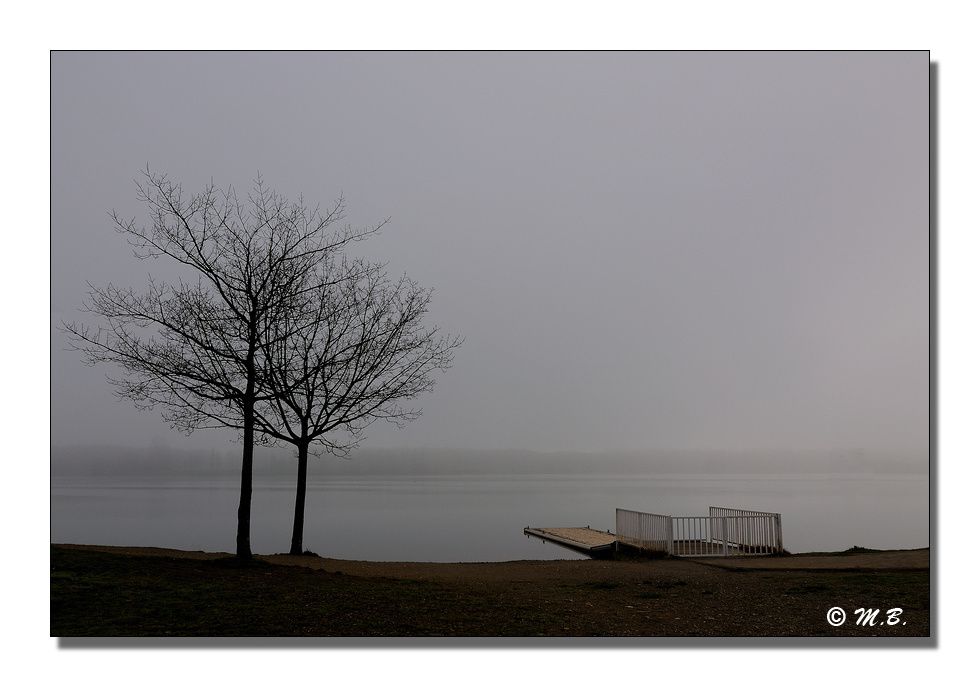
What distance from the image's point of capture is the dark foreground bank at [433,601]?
748 centimetres

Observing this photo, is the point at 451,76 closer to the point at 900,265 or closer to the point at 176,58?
the point at 176,58

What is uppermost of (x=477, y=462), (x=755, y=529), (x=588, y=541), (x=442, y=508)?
(x=477, y=462)

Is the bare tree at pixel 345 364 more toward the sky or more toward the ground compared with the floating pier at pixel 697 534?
more toward the sky

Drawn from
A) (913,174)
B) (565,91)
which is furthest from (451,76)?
(913,174)

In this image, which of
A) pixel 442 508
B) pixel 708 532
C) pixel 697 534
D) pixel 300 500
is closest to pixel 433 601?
pixel 442 508

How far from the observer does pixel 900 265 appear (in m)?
→ 8.23

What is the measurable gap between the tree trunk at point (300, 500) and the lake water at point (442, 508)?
0.25 feet

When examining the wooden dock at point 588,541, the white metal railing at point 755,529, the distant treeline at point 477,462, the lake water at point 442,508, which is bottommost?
the wooden dock at point 588,541

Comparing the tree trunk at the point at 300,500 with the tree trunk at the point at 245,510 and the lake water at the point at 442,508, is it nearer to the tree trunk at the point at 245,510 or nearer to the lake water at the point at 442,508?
the lake water at the point at 442,508

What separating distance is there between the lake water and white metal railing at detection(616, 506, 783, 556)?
860 millimetres

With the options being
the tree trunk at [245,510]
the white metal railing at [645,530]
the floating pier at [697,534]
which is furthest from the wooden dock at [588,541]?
the tree trunk at [245,510]

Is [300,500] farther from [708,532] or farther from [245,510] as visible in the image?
[708,532]

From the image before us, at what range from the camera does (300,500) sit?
9.73 meters

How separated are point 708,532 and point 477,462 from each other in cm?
427
